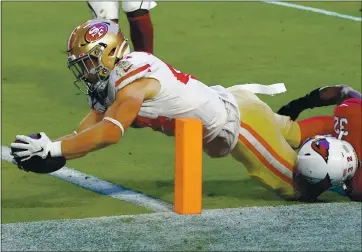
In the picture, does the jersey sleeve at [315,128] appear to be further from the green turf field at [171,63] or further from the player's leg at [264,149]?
the green turf field at [171,63]

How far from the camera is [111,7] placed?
10.3 meters

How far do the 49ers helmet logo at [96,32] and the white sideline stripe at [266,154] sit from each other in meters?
1.02

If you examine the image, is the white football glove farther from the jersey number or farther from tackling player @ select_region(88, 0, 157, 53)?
tackling player @ select_region(88, 0, 157, 53)

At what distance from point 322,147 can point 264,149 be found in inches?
13.8

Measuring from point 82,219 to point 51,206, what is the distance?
27.5 inches

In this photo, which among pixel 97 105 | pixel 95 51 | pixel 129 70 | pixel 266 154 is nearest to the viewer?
pixel 129 70

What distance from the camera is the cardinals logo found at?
7455mm

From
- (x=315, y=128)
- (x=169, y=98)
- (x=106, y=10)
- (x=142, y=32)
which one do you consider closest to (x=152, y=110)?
(x=169, y=98)

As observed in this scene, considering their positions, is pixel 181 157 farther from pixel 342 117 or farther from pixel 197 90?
pixel 342 117

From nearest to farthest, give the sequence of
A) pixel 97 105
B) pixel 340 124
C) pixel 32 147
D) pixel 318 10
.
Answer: pixel 32 147
pixel 97 105
pixel 340 124
pixel 318 10

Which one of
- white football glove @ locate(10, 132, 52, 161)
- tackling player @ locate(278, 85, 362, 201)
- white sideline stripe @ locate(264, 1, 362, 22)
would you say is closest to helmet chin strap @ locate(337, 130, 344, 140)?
tackling player @ locate(278, 85, 362, 201)

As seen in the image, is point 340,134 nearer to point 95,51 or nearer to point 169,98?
point 169,98

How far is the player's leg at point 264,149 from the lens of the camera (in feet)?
24.5

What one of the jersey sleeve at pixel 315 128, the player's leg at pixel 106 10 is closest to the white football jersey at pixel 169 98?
the jersey sleeve at pixel 315 128
